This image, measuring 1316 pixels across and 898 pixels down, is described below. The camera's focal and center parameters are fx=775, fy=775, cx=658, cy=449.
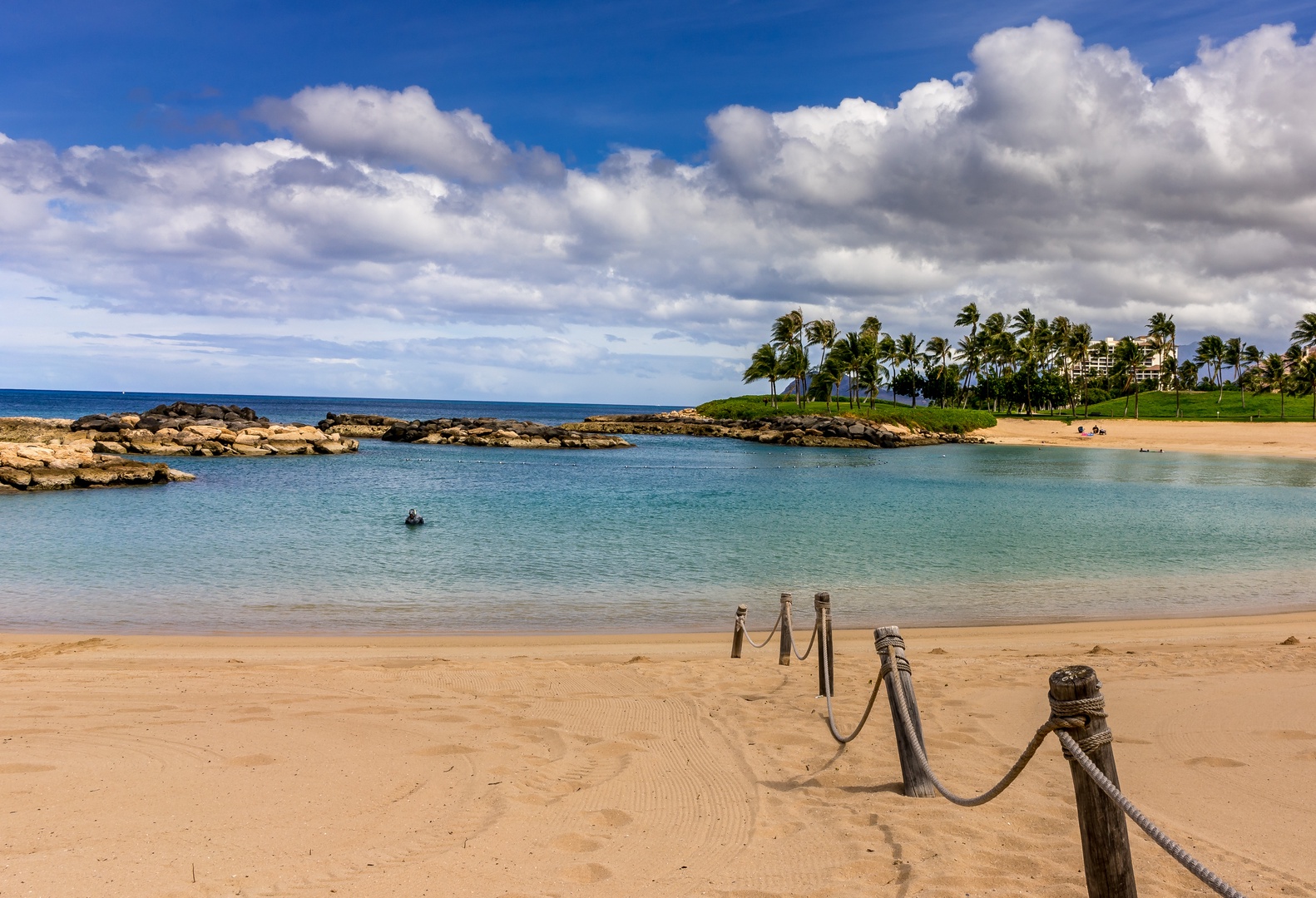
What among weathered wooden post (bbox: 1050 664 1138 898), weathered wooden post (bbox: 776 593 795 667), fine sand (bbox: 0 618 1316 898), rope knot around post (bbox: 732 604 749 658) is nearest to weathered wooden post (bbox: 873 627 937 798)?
fine sand (bbox: 0 618 1316 898)

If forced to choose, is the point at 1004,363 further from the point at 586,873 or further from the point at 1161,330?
the point at 586,873

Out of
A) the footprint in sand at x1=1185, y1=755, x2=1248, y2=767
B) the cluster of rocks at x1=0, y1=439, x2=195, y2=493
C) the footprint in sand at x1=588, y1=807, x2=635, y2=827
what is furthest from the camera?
the cluster of rocks at x1=0, y1=439, x2=195, y2=493

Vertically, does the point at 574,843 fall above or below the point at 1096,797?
below

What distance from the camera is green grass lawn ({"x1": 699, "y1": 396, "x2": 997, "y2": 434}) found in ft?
310

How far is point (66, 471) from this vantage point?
36.5 m

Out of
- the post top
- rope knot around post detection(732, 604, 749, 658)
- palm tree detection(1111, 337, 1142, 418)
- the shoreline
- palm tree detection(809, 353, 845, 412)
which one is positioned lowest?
the shoreline

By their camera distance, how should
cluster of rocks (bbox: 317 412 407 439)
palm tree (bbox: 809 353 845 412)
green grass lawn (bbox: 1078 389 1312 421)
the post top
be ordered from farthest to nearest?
palm tree (bbox: 809 353 845 412), green grass lawn (bbox: 1078 389 1312 421), cluster of rocks (bbox: 317 412 407 439), the post top

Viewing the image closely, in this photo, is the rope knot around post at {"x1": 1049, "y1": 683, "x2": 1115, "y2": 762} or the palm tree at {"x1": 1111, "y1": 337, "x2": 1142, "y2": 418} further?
the palm tree at {"x1": 1111, "y1": 337, "x2": 1142, "y2": 418}

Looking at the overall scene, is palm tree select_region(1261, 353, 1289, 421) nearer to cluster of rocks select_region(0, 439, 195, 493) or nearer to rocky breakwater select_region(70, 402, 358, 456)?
rocky breakwater select_region(70, 402, 358, 456)

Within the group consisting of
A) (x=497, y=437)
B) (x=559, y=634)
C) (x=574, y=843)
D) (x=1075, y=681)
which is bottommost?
(x=559, y=634)

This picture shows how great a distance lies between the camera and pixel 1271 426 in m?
83.7

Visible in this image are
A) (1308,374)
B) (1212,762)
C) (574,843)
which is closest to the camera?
(574,843)

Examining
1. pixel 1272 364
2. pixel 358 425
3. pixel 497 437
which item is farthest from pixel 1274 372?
pixel 358 425

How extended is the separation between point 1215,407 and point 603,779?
127 meters
